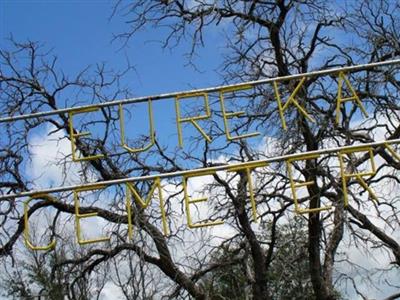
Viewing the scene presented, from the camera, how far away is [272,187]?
11219 millimetres

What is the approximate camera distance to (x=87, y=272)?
1205cm

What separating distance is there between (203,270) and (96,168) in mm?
2228

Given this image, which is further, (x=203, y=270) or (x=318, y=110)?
(x=203, y=270)

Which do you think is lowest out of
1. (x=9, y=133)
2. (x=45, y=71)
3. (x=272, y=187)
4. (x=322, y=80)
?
(x=272, y=187)

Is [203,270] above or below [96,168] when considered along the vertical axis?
below

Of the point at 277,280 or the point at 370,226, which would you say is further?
the point at 277,280

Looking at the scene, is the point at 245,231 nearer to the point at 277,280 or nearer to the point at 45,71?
the point at 277,280

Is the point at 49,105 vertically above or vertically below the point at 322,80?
above

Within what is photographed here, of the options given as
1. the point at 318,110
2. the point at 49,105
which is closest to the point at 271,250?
the point at 318,110

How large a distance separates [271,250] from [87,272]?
9.40 ft

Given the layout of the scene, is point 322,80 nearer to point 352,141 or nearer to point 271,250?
point 352,141

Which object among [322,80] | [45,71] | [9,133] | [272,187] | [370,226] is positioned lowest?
[370,226]

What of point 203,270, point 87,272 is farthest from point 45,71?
point 203,270

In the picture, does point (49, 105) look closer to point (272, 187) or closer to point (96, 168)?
point (96, 168)
